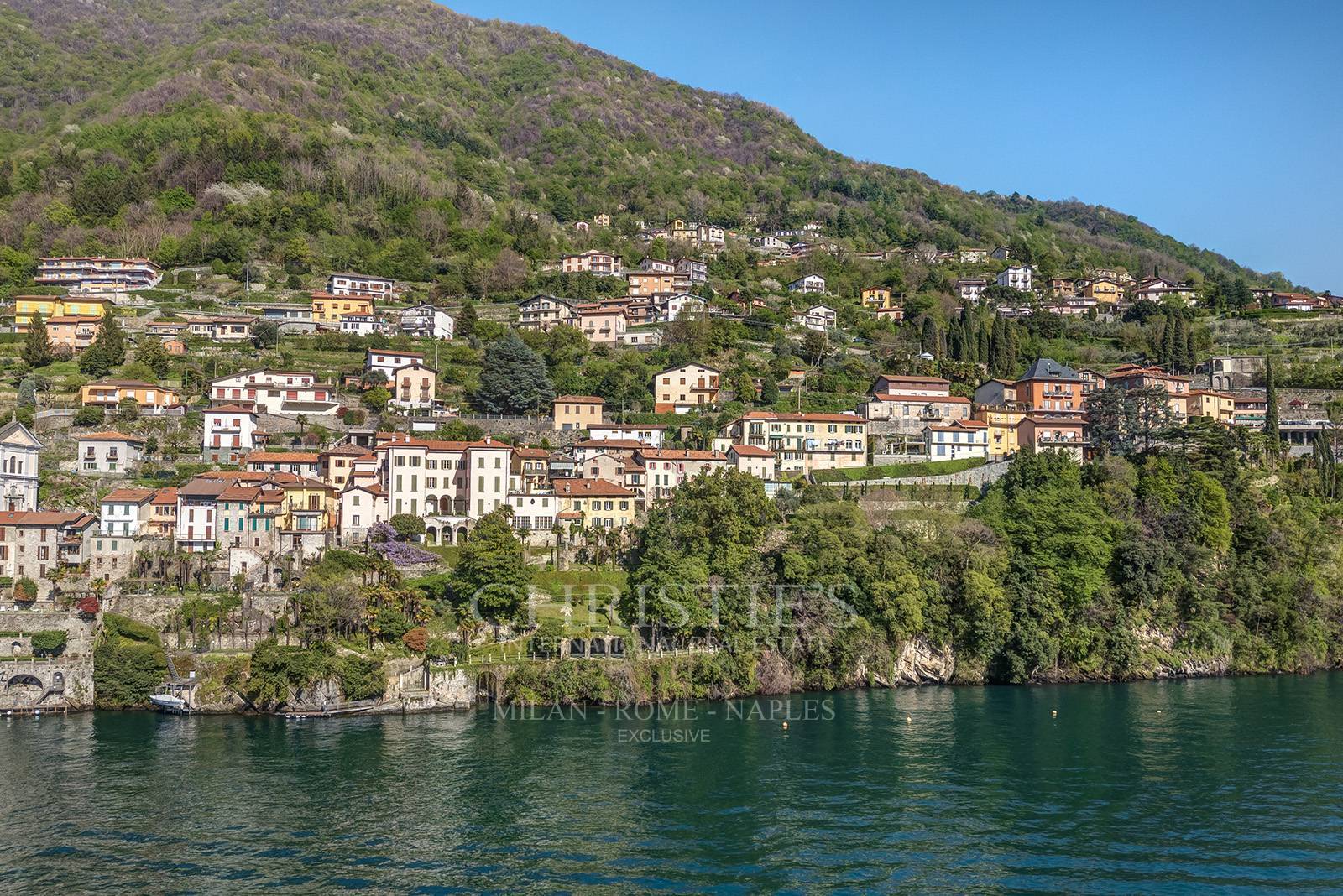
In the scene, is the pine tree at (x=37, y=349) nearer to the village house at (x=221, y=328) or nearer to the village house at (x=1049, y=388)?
the village house at (x=221, y=328)

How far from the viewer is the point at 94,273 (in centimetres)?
9200

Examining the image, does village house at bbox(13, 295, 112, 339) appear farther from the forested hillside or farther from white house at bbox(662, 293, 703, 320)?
white house at bbox(662, 293, 703, 320)

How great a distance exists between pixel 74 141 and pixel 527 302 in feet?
221

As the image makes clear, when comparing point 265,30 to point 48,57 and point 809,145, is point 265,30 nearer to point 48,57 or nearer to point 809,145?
point 48,57

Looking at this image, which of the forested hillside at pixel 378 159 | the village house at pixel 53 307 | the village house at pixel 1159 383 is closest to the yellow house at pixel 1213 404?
the village house at pixel 1159 383

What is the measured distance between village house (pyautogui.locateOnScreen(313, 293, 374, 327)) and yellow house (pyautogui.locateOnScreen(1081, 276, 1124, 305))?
74326mm

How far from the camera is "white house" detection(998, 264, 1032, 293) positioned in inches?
4520

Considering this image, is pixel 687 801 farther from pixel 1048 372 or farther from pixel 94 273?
pixel 94 273

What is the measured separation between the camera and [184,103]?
126 metres

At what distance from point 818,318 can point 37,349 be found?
64352 mm

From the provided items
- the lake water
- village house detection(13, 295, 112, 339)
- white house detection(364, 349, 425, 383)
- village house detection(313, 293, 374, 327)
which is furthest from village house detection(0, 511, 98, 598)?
village house detection(313, 293, 374, 327)

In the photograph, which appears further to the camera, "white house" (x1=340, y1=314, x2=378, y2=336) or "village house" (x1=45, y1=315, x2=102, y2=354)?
"white house" (x1=340, y1=314, x2=378, y2=336)

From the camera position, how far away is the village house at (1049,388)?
2936 inches

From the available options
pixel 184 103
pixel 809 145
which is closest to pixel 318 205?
pixel 184 103
